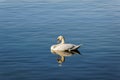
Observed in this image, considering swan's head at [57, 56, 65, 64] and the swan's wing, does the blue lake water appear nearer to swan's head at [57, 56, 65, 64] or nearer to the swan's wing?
swan's head at [57, 56, 65, 64]

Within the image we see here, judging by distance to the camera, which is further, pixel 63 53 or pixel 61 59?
pixel 63 53

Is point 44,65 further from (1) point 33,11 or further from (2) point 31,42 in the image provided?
(1) point 33,11

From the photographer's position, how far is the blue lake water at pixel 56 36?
34875 millimetres

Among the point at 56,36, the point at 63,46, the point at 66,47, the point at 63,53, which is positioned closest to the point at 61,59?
the point at 66,47

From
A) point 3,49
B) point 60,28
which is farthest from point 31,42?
point 60,28

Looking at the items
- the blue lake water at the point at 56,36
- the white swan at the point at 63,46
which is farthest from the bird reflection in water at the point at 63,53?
the blue lake water at the point at 56,36

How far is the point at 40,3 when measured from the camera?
208 feet

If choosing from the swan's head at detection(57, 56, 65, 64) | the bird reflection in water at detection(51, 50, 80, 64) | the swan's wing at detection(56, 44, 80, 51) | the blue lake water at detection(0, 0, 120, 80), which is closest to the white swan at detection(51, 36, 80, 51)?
the swan's wing at detection(56, 44, 80, 51)

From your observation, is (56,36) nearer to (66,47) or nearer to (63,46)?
(63,46)

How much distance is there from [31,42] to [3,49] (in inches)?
125

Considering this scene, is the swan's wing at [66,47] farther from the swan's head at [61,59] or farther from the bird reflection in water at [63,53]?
the swan's head at [61,59]

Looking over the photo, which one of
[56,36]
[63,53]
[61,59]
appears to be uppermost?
[56,36]

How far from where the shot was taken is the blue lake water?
114 feet

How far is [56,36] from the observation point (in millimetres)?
45156
